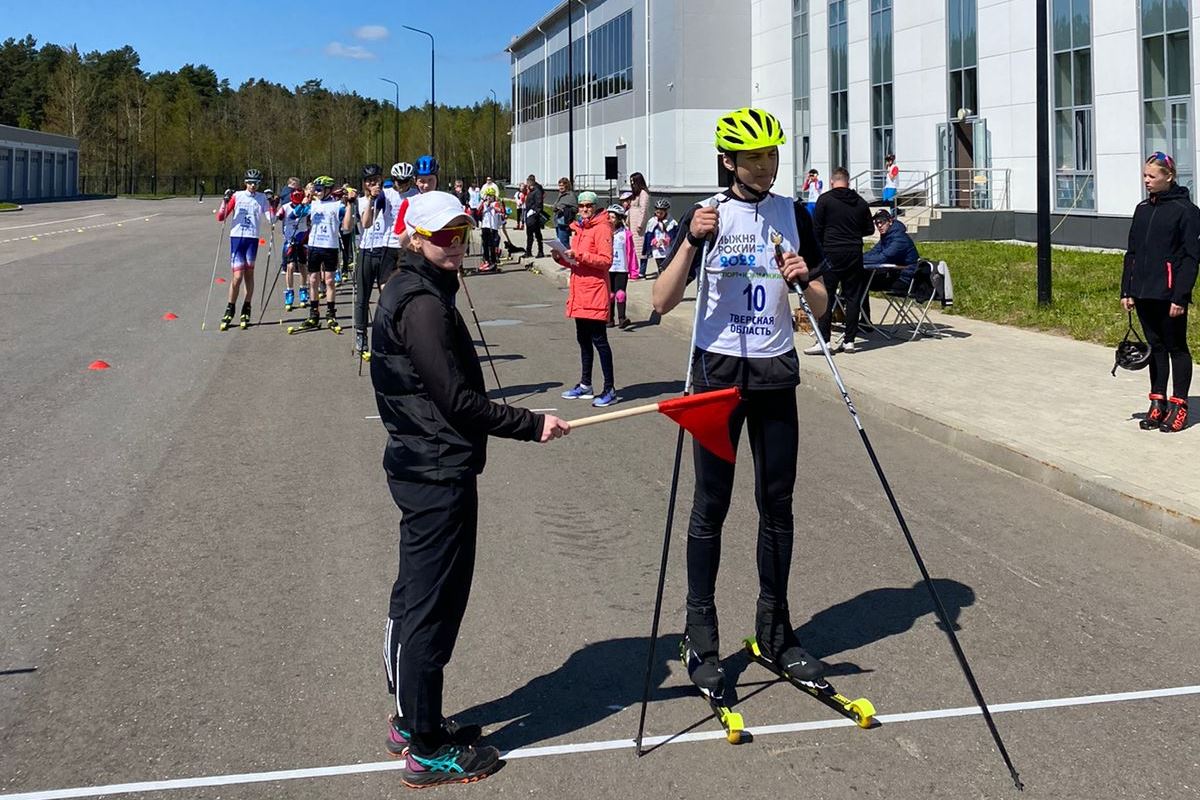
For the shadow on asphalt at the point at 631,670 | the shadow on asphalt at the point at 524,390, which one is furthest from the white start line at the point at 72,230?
the shadow on asphalt at the point at 631,670

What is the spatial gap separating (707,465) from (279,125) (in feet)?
416

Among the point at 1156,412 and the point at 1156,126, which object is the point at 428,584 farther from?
the point at 1156,126

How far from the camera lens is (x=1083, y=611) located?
19.5ft

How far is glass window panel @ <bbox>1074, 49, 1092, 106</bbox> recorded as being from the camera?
29922 mm

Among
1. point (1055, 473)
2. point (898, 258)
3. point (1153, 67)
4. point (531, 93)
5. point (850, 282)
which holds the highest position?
point (531, 93)

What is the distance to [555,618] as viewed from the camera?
580 cm

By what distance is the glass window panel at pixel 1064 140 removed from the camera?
1209 inches

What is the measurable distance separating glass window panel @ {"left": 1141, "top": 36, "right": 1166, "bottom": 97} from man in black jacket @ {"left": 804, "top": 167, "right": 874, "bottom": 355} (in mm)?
16962

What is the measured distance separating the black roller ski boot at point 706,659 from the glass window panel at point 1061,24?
96.7 ft

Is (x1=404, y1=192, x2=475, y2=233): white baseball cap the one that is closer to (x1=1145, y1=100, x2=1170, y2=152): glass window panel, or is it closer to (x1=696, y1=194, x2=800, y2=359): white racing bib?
(x1=696, y1=194, x2=800, y2=359): white racing bib

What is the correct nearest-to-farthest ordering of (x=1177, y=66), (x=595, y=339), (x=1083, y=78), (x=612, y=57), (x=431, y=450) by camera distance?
(x=431, y=450)
(x=595, y=339)
(x=1177, y=66)
(x=1083, y=78)
(x=612, y=57)

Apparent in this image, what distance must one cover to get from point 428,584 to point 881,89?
127 feet

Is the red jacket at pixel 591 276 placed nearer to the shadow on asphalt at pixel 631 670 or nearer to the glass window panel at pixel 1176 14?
the shadow on asphalt at pixel 631 670

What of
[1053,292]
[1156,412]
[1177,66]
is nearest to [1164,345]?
[1156,412]
